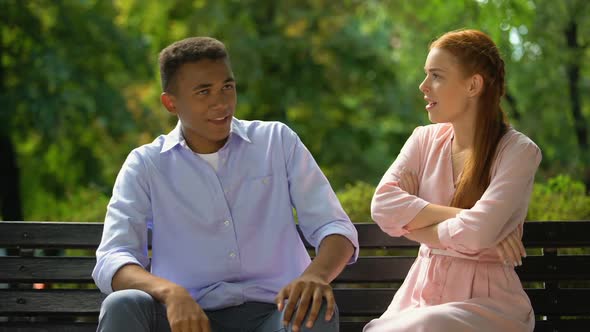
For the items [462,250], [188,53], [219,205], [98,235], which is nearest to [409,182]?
[462,250]

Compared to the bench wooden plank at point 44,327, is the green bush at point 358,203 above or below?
above

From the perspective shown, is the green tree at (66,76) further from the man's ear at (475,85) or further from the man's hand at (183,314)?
the man's hand at (183,314)

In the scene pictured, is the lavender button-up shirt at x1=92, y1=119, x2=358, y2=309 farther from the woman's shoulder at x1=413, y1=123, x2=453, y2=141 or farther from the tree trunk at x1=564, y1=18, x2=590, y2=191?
the tree trunk at x1=564, y1=18, x2=590, y2=191

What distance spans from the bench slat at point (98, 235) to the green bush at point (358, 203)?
4.22ft

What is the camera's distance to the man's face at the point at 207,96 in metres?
3.94

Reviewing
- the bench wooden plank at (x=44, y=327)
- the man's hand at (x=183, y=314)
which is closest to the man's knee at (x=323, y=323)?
the man's hand at (x=183, y=314)

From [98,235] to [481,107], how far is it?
1898 mm

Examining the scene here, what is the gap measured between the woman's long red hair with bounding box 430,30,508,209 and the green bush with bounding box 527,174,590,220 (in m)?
1.84

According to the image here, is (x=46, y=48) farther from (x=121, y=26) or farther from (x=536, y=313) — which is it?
(x=536, y=313)

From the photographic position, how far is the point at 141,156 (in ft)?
13.1

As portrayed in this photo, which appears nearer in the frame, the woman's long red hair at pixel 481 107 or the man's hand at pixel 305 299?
the man's hand at pixel 305 299

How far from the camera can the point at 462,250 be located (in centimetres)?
373

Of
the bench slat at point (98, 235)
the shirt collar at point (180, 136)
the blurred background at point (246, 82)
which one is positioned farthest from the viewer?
the blurred background at point (246, 82)

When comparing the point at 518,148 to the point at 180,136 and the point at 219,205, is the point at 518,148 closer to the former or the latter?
the point at 219,205
